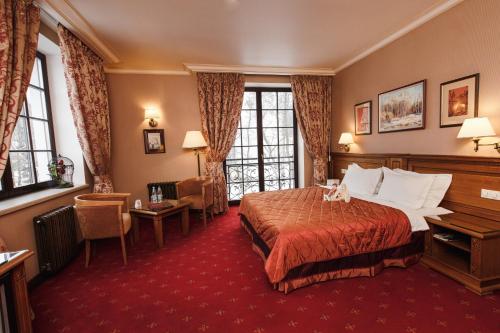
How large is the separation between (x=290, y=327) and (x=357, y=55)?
4.42 metres

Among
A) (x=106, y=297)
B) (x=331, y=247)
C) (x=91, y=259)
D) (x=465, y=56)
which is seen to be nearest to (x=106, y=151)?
(x=91, y=259)

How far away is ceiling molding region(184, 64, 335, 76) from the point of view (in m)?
4.76

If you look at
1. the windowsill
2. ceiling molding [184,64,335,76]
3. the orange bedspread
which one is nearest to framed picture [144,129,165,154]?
ceiling molding [184,64,335,76]

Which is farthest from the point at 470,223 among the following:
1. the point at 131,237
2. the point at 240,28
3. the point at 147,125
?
the point at 147,125

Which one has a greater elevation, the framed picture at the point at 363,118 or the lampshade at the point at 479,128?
the framed picture at the point at 363,118

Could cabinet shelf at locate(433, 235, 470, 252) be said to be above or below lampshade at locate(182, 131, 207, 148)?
below

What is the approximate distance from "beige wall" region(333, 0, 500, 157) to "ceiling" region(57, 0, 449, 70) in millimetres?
273

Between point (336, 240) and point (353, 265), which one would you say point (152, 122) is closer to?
point (336, 240)

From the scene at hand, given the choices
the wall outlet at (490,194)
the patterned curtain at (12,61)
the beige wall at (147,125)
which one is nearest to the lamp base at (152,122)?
the beige wall at (147,125)

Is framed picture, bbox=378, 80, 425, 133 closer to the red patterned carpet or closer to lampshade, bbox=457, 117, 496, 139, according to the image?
lampshade, bbox=457, 117, 496, 139

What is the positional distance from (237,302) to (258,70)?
416cm

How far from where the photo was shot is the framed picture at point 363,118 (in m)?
4.34

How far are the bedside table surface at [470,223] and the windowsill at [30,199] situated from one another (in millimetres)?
→ 4112

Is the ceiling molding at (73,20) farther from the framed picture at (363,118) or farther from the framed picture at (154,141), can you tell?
the framed picture at (363,118)
